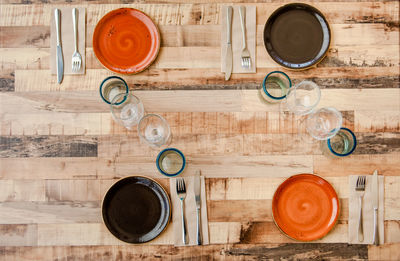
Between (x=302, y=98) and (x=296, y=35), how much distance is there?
0.28 meters

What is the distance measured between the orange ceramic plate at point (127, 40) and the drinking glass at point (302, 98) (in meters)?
0.63

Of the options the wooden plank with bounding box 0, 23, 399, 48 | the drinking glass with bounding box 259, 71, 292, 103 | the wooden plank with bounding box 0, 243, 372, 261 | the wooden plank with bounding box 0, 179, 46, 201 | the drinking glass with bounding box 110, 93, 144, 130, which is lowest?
the wooden plank with bounding box 0, 243, 372, 261

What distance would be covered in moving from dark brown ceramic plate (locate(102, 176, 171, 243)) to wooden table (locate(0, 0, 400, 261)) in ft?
0.14

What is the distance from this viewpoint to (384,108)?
1565 mm

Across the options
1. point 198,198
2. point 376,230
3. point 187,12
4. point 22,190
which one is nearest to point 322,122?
point 376,230

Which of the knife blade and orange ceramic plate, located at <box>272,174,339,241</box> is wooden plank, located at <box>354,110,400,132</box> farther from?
orange ceramic plate, located at <box>272,174,339,241</box>

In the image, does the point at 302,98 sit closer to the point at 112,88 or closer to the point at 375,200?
the point at 375,200

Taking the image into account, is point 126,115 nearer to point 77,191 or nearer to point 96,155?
point 96,155

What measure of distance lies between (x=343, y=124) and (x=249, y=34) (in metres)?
0.58

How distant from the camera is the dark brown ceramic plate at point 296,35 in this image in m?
1.55

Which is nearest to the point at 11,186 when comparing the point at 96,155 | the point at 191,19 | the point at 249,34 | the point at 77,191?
the point at 77,191

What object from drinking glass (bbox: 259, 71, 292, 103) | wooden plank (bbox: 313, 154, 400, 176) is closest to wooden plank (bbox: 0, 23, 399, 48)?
drinking glass (bbox: 259, 71, 292, 103)

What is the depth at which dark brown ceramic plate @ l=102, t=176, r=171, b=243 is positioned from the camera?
1525 mm

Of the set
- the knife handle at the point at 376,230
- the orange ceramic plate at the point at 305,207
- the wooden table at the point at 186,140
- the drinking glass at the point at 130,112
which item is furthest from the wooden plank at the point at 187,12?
the knife handle at the point at 376,230
